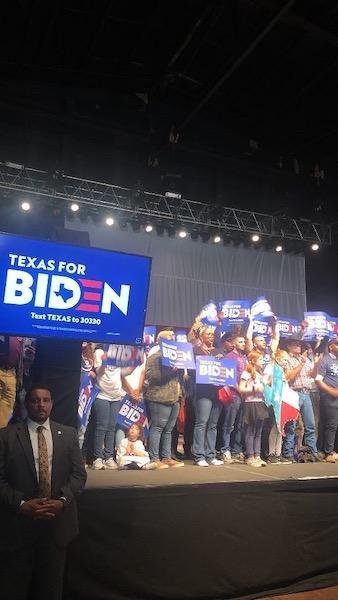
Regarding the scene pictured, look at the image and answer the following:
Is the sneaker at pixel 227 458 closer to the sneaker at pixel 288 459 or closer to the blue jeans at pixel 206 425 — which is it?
the blue jeans at pixel 206 425

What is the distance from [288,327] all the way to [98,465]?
3779 millimetres

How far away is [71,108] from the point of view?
611 centimetres

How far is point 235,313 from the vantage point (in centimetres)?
661

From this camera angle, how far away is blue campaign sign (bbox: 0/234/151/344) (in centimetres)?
208

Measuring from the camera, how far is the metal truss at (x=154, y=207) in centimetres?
667

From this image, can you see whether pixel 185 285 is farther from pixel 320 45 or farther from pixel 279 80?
pixel 320 45

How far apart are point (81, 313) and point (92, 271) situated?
0.71ft

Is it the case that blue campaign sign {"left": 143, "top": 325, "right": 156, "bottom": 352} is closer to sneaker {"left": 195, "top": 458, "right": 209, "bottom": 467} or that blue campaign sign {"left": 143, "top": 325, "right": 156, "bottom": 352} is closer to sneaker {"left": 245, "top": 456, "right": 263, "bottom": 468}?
sneaker {"left": 195, "top": 458, "right": 209, "bottom": 467}

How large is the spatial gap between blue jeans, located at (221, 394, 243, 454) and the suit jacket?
378cm

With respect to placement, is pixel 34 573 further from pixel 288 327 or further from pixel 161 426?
pixel 288 327

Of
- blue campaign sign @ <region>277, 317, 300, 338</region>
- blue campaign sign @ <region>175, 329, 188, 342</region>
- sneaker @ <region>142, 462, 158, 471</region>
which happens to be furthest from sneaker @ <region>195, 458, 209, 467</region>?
blue campaign sign @ <region>277, 317, 300, 338</region>

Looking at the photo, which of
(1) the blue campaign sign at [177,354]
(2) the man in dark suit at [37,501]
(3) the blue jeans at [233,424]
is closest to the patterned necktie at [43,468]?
(2) the man in dark suit at [37,501]

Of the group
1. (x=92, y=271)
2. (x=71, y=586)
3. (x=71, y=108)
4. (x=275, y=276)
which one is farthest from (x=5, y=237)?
(x=275, y=276)

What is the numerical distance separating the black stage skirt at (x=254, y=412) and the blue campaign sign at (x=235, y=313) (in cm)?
130
